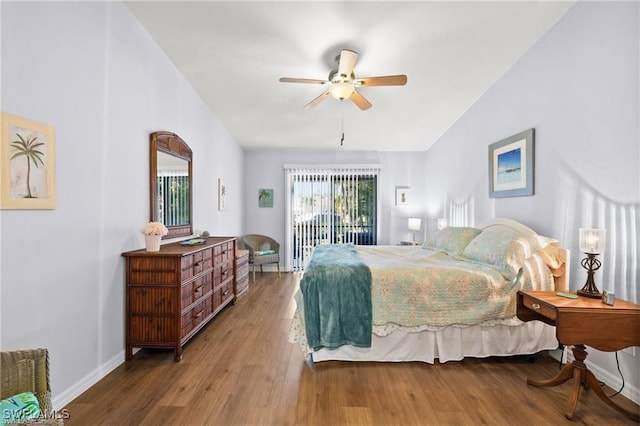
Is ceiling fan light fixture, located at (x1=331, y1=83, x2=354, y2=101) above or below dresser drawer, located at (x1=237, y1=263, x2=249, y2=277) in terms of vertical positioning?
above

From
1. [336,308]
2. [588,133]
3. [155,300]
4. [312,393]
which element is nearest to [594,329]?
[588,133]

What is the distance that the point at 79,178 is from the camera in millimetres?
1985

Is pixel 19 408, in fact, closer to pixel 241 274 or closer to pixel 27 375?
pixel 27 375

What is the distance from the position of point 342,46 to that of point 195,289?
9.20ft

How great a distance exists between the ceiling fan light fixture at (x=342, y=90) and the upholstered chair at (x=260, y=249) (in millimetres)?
3352

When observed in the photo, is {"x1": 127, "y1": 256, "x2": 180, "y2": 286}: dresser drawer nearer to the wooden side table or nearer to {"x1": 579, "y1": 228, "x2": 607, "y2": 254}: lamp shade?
the wooden side table

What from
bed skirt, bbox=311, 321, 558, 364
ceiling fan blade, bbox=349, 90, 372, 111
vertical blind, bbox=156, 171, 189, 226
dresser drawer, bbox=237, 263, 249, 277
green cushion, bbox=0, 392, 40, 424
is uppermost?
ceiling fan blade, bbox=349, 90, 372, 111

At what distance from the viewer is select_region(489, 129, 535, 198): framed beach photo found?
2.96 metres

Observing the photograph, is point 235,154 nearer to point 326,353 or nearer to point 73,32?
point 73,32

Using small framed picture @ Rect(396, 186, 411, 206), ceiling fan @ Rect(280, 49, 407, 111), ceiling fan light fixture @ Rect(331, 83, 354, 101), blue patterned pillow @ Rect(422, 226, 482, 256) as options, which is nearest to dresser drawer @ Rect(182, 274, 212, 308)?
ceiling fan @ Rect(280, 49, 407, 111)

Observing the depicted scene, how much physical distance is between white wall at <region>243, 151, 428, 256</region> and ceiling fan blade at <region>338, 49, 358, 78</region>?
3.28 m

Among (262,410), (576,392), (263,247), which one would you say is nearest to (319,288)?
(262,410)

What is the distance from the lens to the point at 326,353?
7.88 feet

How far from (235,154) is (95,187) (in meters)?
3.49
